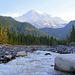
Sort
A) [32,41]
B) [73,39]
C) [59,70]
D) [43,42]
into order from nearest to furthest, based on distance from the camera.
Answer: [59,70] < [73,39] < [32,41] < [43,42]

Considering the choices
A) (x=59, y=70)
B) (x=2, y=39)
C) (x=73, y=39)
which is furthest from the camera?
(x=73, y=39)

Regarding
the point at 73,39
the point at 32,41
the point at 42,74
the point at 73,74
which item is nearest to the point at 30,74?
the point at 42,74

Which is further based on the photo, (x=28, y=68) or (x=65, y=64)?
(x=28, y=68)

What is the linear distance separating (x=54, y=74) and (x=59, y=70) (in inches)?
24.3

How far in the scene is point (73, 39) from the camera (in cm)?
6744

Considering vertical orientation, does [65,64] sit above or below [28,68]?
above

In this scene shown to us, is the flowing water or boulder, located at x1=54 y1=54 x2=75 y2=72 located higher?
boulder, located at x1=54 y1=54 x2=75 y2=72

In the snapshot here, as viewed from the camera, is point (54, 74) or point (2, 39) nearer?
point (54, 74)

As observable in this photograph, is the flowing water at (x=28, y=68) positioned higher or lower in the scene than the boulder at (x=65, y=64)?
lower

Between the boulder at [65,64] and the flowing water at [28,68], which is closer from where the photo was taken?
the boulder at [65,64]

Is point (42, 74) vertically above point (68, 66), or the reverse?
point (68, 66)

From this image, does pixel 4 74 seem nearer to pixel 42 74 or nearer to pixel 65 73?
pixel 42 74

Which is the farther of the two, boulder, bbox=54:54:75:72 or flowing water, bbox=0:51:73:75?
flowing water, bbox=0:51:73:75

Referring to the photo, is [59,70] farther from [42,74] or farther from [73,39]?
[73,39]
